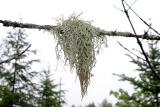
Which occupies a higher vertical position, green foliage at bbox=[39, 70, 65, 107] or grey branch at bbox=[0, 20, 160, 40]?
grey branch at bbox=[0, 20, 160, 40]

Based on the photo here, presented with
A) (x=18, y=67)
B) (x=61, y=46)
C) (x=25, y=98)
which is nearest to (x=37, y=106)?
(x=25, y=98)

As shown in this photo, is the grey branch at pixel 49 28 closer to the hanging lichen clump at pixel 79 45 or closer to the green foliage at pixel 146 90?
the hanging lichen clump at pixel 79 45

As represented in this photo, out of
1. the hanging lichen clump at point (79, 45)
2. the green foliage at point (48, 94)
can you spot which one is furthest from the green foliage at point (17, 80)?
the hanging lichen clump at point (79, 45)

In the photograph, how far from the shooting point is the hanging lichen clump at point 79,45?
3545mm

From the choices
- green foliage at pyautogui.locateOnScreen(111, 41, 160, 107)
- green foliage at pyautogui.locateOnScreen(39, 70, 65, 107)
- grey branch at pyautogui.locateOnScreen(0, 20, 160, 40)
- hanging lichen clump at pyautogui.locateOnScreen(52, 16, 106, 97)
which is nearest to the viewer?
grey branch at pyautogui.locateOnScreen(0, 20, 160, 40)

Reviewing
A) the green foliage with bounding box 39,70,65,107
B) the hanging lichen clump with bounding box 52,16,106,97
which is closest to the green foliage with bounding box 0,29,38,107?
the green foliage with bounding box 39,70,65,107

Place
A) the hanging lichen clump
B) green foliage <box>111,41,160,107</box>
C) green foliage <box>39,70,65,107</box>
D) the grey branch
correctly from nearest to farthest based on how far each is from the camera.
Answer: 1. the grey branch
2. the hanging lichen clump
3. green foliage <box>111,41,160,107</box>
4. green foliage <box>39,70,65,107</box>

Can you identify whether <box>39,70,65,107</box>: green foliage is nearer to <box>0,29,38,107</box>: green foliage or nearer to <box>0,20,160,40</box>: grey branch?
<box>0,29,38,107</box>: green foliage

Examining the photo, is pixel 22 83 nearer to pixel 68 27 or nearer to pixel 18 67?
pixel 18 67

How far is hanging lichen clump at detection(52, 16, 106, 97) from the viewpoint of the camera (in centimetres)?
354

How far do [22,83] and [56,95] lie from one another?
15.3ft

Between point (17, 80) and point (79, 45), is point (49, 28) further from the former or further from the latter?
point (17, 80)

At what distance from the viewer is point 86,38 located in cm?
358

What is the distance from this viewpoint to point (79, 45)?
11.8 ft
